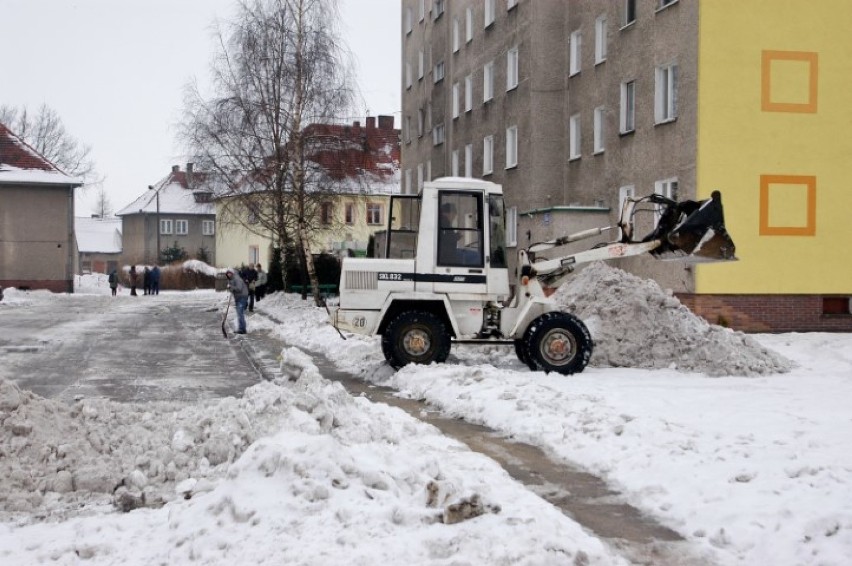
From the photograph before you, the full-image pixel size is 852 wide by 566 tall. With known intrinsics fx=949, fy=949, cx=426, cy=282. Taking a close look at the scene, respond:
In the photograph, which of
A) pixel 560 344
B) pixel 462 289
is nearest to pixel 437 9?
pixel 462 289

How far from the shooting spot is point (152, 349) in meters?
19.8

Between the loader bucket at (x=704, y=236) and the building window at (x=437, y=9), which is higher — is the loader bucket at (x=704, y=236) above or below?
below

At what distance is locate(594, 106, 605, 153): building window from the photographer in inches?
1095

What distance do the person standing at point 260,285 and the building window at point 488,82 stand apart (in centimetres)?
1308

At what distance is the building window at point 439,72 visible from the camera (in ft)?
138

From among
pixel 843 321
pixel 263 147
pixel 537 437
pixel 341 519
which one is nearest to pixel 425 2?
pixel 263 147

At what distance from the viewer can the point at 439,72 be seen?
42625 mm

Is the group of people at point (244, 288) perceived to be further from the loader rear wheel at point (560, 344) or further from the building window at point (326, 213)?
the loader rear wheel at point (560, 344)

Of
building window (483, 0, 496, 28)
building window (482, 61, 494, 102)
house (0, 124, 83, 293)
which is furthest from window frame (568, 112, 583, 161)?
house (0, 124, 83, 293)

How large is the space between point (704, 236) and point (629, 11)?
14.6 m

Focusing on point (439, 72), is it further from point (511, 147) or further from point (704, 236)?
point (704, 236)

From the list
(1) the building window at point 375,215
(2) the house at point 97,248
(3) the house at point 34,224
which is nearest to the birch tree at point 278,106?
(3) the house at point 34,224

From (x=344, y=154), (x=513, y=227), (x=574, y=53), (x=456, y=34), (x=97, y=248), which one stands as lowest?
(x=97, y=248)

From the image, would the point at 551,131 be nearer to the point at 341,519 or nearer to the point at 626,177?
the point at 626,177
